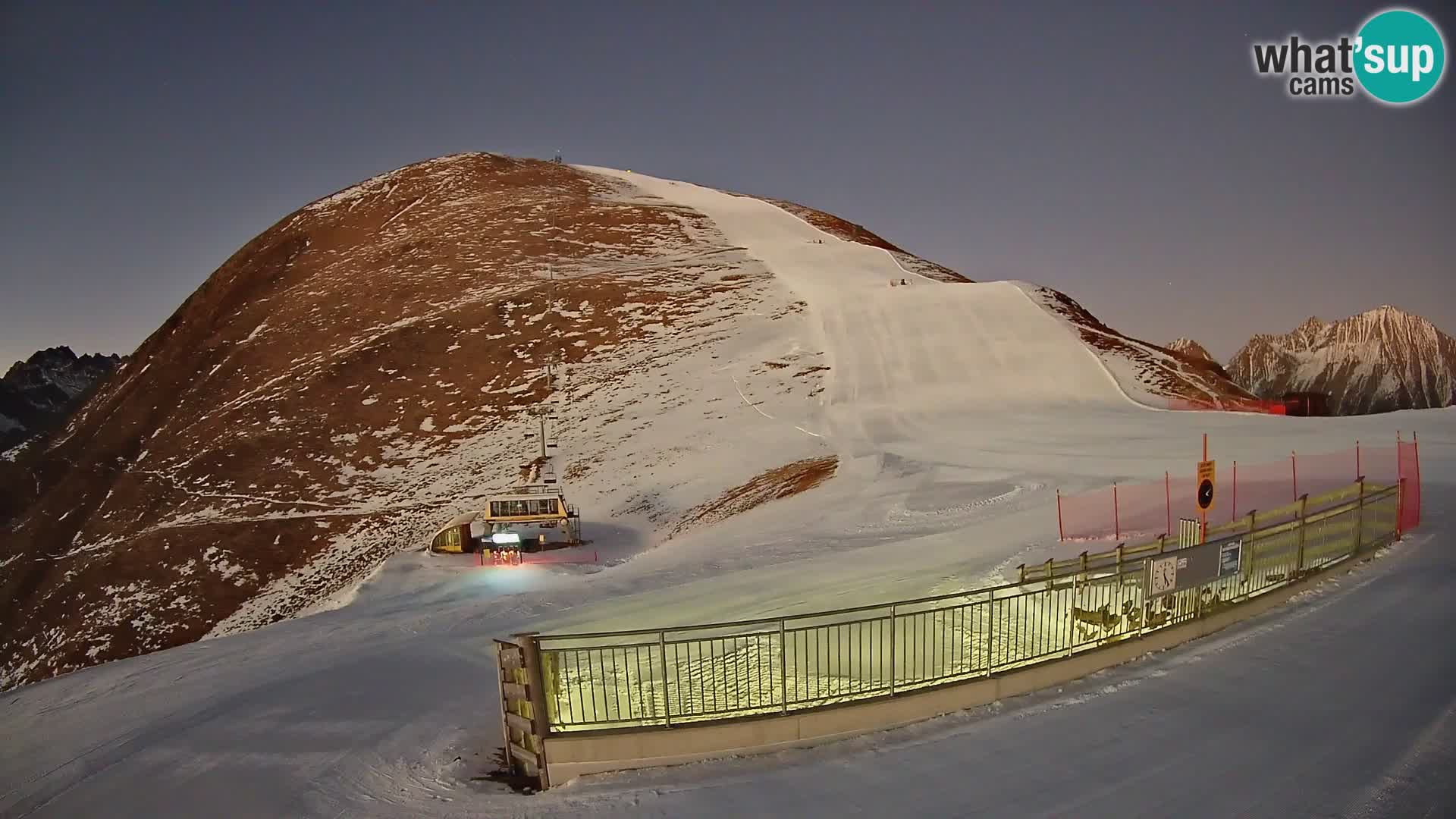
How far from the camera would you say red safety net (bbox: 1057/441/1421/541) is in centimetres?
1825

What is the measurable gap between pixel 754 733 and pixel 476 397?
1919 inches

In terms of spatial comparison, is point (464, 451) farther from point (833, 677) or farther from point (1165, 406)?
point (833, 677)

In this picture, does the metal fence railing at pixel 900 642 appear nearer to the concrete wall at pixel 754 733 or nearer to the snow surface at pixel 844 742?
the concrete wall at pixel 754 733

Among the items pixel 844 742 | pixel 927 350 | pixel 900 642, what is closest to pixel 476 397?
pixel 927 350

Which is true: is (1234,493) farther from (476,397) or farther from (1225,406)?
(476,397)

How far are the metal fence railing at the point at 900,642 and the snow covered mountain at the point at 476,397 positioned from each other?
661 inches

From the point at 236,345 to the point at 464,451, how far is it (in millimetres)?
32403

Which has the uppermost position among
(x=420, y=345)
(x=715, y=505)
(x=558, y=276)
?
(x=558, y=276)

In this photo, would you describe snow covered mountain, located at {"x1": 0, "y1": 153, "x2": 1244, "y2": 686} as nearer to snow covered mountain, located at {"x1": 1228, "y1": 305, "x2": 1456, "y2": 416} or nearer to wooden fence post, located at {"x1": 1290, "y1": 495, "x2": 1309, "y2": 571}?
wooden fence post, located at {"x1": 1290, "y1": 495, "x2": 1309, "y2": 571}

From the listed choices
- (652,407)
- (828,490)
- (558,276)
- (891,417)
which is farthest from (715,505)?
(558,276)

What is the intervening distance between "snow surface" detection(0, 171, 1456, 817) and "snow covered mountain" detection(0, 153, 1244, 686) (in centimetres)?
821

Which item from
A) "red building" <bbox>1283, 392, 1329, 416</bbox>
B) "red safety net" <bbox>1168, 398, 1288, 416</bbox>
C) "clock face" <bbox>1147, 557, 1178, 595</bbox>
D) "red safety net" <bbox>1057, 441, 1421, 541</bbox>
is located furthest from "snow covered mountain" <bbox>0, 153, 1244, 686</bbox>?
"clock face" <bbox>1147, 557, 1178, 595</bbox>

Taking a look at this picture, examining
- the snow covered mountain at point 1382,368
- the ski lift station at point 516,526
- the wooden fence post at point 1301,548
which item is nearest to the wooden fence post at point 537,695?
the wooden fence post at point 1301,548

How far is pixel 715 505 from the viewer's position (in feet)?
107
